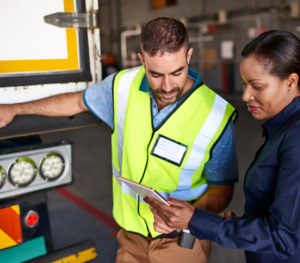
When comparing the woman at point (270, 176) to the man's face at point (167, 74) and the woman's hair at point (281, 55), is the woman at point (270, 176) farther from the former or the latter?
the man's face at point (167, 74)

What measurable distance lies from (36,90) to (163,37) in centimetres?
64

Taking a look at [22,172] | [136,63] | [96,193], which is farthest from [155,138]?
[136,63]

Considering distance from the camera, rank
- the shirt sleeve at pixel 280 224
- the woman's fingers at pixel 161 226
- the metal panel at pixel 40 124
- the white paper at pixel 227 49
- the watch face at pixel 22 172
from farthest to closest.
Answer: the white paper at pixel 227 49 → the watch face at pixel 22 172 → the metal panel at pixel 40 124 → the woman's fingers at pixel 161 226 → the shirt sleeve at pixel 280 224

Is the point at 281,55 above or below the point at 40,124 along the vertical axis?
above

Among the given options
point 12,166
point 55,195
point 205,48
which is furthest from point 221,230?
point 205,48

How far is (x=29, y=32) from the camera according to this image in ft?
4.70

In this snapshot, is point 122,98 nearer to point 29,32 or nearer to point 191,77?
point 191,77

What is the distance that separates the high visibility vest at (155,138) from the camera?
5.14 feet

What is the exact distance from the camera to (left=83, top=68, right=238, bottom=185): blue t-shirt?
5.14 ft

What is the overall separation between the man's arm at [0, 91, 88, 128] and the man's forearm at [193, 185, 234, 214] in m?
0.75

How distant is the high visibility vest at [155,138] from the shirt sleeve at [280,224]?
18.6 inches

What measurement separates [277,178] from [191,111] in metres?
0.59

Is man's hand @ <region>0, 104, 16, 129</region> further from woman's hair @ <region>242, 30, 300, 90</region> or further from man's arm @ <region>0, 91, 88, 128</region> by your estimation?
woman's hair @ <region>242, 30, 300, 90</region>

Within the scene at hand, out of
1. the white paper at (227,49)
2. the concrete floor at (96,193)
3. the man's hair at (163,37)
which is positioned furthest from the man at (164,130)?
the white paper at (227,49)
